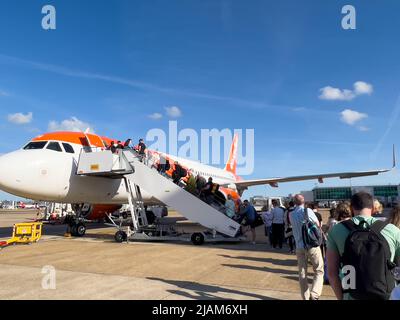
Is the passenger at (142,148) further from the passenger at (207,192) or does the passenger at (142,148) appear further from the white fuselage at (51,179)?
the passenger at (207,192)

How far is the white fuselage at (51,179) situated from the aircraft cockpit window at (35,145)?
217 millimetres

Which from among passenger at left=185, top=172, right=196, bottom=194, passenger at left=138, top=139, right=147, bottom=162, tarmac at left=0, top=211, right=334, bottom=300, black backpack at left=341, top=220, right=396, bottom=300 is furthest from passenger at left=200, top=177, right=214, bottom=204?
black backpack at left=341, top=220, right=396, bottom=300

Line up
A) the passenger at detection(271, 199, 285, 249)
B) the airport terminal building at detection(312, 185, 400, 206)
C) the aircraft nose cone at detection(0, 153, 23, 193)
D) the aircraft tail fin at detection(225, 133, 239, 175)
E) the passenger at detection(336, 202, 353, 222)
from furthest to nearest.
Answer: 1. the airport terminal building at detection(312, 185, 400, 206)
2. the aircraft tail fin at detection(225, 133, 239, 175)
3. the passenger at detection(271, 199, 285, 249)
4. the aircraft nose cone at detection(0, 153, 23, 193)
5. the passenger at detection(336, 202, 353, 222)

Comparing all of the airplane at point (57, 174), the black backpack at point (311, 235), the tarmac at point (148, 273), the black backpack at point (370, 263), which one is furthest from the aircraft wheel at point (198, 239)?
the black backpack at point (370, 263)

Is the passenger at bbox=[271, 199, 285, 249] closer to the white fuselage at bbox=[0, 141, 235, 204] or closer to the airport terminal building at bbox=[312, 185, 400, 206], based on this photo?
the white fuselage at bbox=[0, 141, 235, 204]

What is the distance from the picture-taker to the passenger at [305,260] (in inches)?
197

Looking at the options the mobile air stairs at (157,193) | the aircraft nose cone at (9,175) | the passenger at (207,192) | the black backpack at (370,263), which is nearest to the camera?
the black backpack at (370,263)

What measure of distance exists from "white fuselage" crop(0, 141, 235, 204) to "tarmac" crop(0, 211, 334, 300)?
196 cm

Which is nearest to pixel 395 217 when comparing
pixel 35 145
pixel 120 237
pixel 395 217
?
pixel 395 217

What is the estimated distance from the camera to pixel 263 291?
18.7 ft

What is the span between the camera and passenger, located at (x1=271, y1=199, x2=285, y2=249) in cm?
1084

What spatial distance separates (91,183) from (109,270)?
6.40 m
